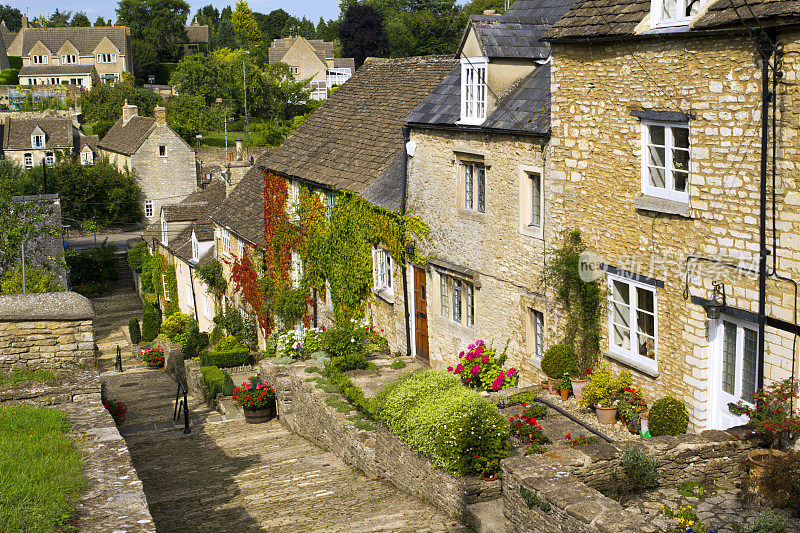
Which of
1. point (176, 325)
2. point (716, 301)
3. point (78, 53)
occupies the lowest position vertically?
point (176, 325)

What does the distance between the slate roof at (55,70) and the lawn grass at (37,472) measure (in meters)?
111

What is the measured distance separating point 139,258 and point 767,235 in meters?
46.5

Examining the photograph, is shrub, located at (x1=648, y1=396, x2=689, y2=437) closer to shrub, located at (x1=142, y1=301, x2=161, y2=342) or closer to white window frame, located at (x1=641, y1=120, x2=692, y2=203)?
white window frame, located at (x1=641, y1=120, x2=692, y2=203)

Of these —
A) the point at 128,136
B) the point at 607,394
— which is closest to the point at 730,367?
the point at 607,394

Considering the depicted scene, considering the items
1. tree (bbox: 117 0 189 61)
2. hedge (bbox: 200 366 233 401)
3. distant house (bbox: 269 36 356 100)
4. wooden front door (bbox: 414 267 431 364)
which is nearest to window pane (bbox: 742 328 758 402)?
wooden front door (bbox: 414 267 431 364)

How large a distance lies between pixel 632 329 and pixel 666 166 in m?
2.59

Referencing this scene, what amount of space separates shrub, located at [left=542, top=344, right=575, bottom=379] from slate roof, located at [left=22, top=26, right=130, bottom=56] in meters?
113

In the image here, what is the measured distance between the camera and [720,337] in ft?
35.7

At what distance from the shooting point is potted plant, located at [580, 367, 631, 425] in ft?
40.6

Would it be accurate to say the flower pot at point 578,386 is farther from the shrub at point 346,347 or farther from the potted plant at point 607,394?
the shrub at point 346,347

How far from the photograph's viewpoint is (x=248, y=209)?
3033cm

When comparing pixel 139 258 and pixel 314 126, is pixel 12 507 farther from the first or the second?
pixel 139 258

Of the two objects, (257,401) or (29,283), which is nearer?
(257,401)

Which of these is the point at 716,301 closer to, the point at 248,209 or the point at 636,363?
the point at 636,363
